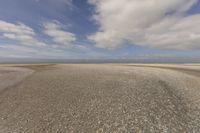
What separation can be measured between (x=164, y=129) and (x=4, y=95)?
14629 millimetres

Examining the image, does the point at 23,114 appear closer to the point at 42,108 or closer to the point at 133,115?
the point at 42,108

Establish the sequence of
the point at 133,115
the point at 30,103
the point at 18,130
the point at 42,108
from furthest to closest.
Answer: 1. the point at 30,103
2. the point at 42,108
3. the point at 133,115
4. the point at 18,130

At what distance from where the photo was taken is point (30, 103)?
35.1 ft

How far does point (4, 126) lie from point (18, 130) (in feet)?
3.66

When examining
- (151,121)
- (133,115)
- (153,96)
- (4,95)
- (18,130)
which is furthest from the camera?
(4,95)

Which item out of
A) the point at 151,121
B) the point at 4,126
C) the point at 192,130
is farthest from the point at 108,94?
the point at 4,126

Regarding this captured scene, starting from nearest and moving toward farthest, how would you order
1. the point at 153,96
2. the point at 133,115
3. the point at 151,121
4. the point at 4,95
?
1. the point at 151,121
2. the point at 133,115
3. the point at 153,96
4. the point at 4,95

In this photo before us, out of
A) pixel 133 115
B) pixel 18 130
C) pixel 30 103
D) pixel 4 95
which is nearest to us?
pixel 18 130

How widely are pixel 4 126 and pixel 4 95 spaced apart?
6719mm

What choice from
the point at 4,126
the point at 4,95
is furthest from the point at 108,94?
the point at 4,95

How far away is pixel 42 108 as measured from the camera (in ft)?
32.2

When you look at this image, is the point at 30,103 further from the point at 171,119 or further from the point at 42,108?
the point at 171,119

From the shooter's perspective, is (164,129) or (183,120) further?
(183,120)

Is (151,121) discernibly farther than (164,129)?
Yes
